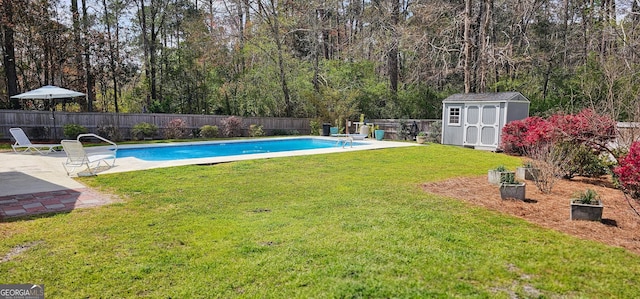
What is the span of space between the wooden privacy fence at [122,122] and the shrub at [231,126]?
1.28 ft

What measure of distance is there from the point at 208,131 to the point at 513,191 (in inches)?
566

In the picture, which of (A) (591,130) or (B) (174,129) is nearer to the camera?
(A) (591,130)

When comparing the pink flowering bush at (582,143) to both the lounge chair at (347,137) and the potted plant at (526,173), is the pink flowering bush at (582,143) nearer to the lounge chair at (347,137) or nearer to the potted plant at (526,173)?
the potted plant at (526,173)

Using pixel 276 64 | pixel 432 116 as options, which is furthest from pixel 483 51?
pixel 276 64

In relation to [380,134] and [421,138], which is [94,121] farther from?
[421,138]

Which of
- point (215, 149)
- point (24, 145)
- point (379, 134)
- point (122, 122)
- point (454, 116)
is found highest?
point (454, 116)

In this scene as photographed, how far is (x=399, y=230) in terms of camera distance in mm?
3855

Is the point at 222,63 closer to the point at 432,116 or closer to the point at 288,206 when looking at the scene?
the point at 432,116

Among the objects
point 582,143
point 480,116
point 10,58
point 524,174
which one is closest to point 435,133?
point 480,116

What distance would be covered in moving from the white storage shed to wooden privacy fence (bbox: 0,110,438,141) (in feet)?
6.33

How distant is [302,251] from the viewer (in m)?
3.29

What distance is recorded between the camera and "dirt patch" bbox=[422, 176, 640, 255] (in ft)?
12.8

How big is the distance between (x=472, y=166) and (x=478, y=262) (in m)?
6.21

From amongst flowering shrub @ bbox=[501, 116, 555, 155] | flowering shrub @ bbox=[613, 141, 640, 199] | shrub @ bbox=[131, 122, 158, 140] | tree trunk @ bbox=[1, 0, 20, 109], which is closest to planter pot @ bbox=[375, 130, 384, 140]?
flowering shrub @ bbox=[501, 116, 555, 155]
